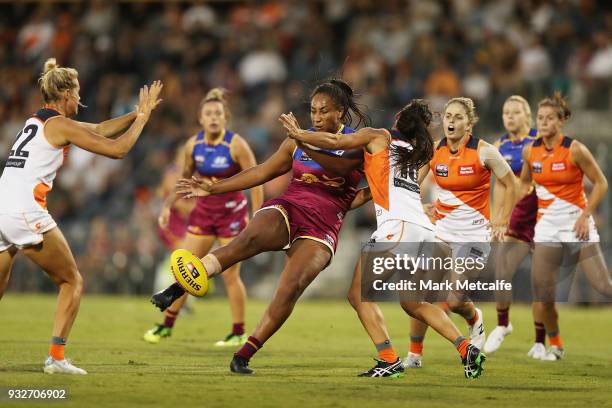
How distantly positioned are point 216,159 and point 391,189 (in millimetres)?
3873

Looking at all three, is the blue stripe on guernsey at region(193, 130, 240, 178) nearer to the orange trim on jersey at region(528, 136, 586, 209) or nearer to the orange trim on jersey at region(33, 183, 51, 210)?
the orange trim on jersey at region(528, 136, 586, 209)

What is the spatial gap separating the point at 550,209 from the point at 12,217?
6.14m

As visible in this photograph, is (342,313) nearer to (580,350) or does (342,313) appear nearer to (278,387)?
(580,350)

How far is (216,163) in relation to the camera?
495 inches

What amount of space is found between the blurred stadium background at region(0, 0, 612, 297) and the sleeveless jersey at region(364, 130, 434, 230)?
25.4 ft

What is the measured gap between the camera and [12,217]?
8.70 meters

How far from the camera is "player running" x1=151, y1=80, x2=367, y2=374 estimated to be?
914 cm

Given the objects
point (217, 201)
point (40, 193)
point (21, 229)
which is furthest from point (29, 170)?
point (217, 201)

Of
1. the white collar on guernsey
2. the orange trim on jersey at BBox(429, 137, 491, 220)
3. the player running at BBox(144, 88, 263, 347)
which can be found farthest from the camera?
the player running at BBox(144, 88, 263, 347)

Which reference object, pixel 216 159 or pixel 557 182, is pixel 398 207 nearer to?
pixel 557 182

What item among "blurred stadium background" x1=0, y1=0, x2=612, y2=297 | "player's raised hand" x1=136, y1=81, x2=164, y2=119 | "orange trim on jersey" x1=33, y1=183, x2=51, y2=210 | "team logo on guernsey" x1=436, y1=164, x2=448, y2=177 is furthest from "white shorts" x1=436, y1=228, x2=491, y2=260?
"blurred stadium background" x1=0, y1=0, x2=612, y2=297

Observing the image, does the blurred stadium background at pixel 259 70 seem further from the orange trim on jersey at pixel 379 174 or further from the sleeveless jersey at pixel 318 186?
the orange trim on jersey at pixel 379 174

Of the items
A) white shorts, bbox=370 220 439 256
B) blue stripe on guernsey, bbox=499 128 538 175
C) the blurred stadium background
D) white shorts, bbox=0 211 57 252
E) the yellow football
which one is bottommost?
the yellow football

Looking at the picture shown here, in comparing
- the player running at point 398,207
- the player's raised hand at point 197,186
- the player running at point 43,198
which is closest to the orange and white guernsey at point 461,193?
the player running at point 398,207
